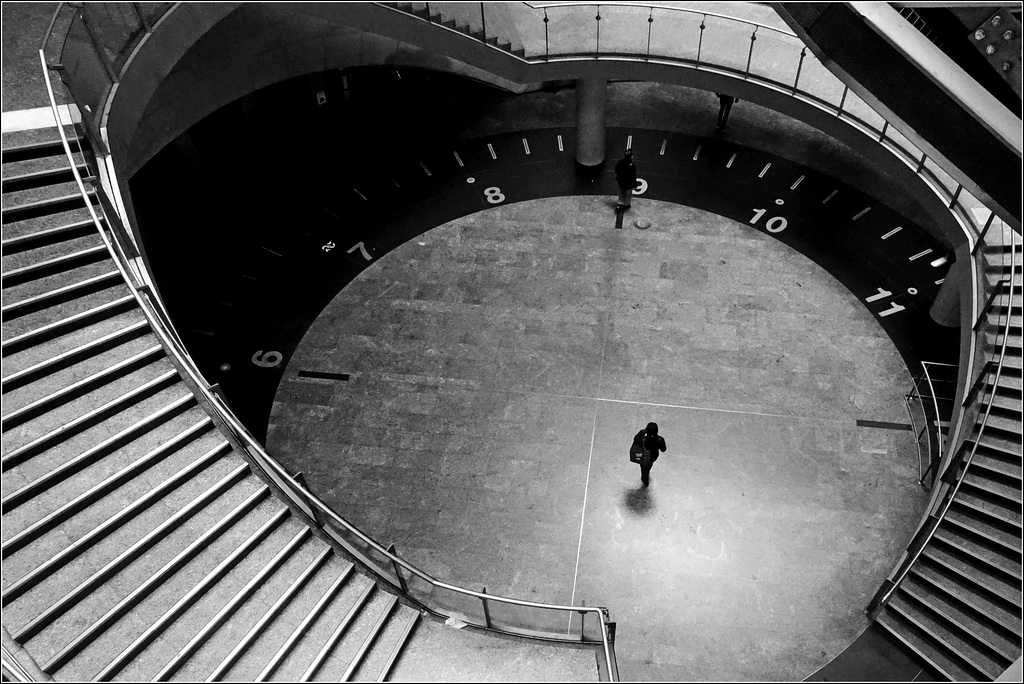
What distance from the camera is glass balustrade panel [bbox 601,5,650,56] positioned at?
13.5 m

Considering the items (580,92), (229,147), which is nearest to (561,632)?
(580,92)

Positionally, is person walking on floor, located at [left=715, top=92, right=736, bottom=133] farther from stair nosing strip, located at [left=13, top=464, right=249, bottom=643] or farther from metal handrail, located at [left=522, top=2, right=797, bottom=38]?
stair nosing strip, located at [left=13, top=464, right=249, bottom=643]

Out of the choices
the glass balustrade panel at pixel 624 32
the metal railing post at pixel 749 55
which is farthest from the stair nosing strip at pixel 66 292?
the metal railing post at pixel 749 55

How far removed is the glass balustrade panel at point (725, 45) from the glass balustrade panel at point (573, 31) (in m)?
1.77

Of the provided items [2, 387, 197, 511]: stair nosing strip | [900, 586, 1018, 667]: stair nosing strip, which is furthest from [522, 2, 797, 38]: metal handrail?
[900, 586, 1018, 667]: stair nosing strip

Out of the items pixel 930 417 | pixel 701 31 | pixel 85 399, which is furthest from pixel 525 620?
pixel 701 31

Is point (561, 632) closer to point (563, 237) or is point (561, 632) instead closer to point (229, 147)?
point (563, 237)

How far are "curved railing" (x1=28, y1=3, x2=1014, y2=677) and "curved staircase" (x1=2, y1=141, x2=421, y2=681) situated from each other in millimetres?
361

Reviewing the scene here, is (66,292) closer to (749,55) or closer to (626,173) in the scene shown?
(626,173)

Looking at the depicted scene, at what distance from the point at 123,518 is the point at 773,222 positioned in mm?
11850

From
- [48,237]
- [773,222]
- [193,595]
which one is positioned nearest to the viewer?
[193,595]

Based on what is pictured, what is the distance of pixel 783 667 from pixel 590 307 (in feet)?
21.0

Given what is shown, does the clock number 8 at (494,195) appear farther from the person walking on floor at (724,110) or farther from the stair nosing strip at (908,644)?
the stair nosing strip at (908,644)

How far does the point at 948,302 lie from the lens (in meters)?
13.3
